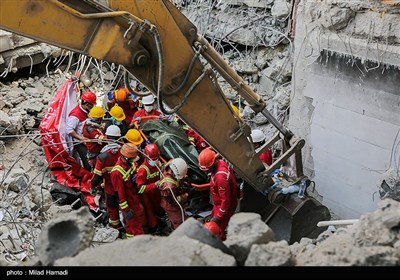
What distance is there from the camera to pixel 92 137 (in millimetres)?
7797

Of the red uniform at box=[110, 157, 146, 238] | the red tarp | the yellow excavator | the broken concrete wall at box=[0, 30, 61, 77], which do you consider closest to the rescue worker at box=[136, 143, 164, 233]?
the red uniform at box=[110, 157, 146, 238]

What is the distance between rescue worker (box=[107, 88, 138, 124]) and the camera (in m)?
8.50

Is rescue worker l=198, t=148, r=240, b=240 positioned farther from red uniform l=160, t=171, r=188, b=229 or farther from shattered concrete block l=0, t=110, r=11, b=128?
shattered concrete block l=0, t=110, r=11, b=128

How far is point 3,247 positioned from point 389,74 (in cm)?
455

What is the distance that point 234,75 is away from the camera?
4953 mm

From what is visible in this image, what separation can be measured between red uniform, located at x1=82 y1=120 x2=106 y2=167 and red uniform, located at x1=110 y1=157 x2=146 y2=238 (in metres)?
0.99

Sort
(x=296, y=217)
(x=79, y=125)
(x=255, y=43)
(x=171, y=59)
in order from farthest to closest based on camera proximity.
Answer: (x=255, y=43) < (x=79, y=125) < (x=296, y=217) < (x=171, y=59)

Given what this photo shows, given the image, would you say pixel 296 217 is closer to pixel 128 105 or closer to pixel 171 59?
pixel 171 59

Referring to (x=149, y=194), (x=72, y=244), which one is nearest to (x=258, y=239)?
(x=72, y=244)

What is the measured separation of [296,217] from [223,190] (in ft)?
2.84

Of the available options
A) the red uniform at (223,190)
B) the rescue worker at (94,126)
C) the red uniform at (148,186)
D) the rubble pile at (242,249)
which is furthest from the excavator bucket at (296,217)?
the rubble pile at (242,249)

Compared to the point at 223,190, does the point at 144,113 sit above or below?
below

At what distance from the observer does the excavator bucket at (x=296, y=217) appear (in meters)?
5.90

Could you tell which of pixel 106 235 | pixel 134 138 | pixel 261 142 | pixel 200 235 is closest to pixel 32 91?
pixel 134 138
